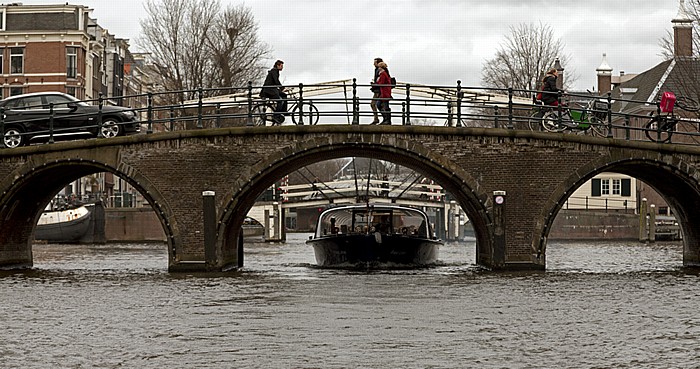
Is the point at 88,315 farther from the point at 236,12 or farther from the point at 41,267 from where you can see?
the point at 236,12

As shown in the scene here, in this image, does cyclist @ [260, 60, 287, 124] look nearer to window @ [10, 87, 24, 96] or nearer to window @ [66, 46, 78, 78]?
window @ [10, 87, 24, 96]

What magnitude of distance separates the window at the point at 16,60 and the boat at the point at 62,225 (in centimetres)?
1300

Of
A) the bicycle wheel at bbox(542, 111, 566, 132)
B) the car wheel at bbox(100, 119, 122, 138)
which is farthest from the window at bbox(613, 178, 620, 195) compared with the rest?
the car wheel at bbox(100, 119, 122, 138)

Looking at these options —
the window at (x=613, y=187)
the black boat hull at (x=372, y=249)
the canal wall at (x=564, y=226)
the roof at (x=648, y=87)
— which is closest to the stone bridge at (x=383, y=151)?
the black boat hull at (x=372, y=249)

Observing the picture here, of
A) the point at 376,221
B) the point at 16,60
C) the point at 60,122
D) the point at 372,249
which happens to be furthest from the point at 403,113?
the point at 16,60

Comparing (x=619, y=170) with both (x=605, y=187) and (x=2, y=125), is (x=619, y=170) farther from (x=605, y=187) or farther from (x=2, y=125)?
(x=605, y=187)

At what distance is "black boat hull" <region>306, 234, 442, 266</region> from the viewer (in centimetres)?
3064

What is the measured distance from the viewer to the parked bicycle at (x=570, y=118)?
27.7 m

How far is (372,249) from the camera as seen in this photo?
3064 centimetres

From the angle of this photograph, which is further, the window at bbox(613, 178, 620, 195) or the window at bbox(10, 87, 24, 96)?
the window at bbox(613, 178, 620, 195)

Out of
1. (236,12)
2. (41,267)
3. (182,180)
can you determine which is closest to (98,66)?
(236,12)

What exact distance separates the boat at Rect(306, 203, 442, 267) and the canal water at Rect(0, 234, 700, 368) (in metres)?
2.03

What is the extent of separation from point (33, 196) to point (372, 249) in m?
7.69

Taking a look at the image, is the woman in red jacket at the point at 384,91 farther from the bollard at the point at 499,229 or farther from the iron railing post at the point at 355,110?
the bollard at the point at 499,229
